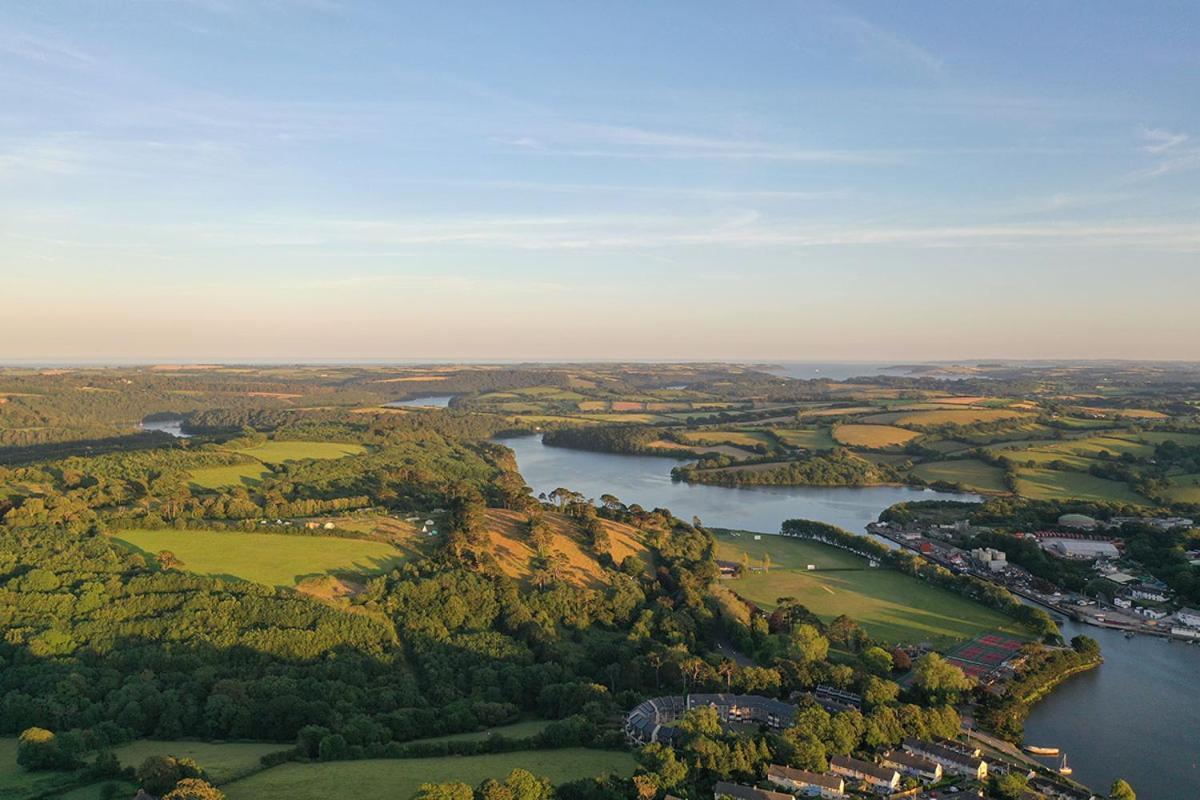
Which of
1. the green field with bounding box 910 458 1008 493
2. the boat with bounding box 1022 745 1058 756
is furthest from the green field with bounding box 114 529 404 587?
the green field with bounding box 910 458 1008 493

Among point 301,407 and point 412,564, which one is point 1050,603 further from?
point 301,407

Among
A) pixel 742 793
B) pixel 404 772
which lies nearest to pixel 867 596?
pixel 742 793

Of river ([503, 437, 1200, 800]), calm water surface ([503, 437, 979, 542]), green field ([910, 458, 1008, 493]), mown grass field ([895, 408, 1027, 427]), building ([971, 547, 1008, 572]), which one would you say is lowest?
river ([503, 437, 1200, 800])

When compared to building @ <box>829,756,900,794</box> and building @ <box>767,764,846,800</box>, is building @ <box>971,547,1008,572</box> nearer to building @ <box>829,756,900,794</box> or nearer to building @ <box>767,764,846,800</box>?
building @ <box>829,756,900,794</box>

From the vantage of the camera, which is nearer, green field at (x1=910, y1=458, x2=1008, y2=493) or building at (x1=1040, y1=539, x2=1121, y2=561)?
building at (x1=1040, y1=539, x2=1121, y2=561)

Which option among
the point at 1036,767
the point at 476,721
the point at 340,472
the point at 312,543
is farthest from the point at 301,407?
the point at 1036,767

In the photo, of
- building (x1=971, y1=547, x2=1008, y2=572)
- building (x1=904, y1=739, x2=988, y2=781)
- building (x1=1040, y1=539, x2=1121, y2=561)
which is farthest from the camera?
building (x1=1040, y1=539, x2=1121, y2=561)
